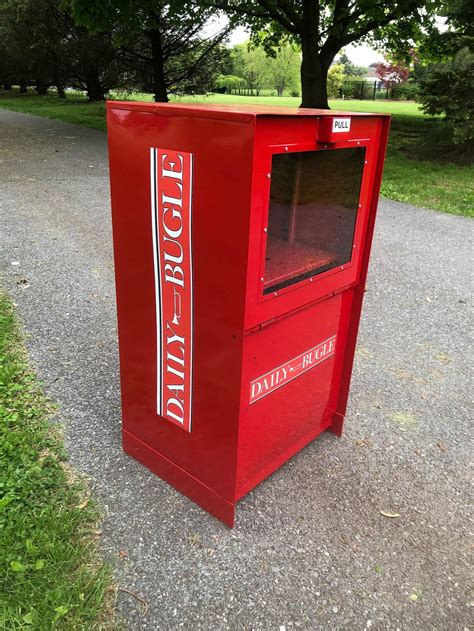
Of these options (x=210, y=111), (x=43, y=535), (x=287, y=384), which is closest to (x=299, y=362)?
(x=287, y=384)

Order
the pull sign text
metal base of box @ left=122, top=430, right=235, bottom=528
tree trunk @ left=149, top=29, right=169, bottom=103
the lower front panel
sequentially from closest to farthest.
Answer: the pull sign text < the lower front panel < metal base of box @ left=122, top=430, right=235, bottom=528 < tree trunk @ left=149, top=29, right=169, bottom=103

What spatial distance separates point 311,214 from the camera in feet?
7.00

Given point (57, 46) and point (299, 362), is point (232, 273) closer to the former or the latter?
point (299, 362)

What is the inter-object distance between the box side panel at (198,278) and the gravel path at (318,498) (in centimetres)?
26

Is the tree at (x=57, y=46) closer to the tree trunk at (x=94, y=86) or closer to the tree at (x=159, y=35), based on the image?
the tree trunk at (x=94, y=86)

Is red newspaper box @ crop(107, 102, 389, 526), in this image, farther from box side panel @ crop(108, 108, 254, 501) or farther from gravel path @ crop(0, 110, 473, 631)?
gravel path @ crop(0, 110, 473, 631)

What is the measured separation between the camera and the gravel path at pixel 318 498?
188cm

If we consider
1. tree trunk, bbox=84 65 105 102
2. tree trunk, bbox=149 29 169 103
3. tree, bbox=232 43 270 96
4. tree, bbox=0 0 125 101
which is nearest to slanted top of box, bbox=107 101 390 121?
tree trunk, bbox=149 29 169 103

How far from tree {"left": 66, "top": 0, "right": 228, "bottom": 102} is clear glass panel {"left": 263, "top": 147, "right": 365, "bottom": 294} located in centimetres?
998

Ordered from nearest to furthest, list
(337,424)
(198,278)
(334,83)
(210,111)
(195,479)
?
1. (210,111)
2. (198,278)
3. (195,479)
4. (337,424)
5. (334,83)

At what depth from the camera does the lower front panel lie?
202cm

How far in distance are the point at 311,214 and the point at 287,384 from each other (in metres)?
0.75

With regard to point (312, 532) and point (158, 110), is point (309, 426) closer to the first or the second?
point (312, 532)

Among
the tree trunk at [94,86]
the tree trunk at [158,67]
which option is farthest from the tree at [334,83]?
the tree trunk at [158,67]
